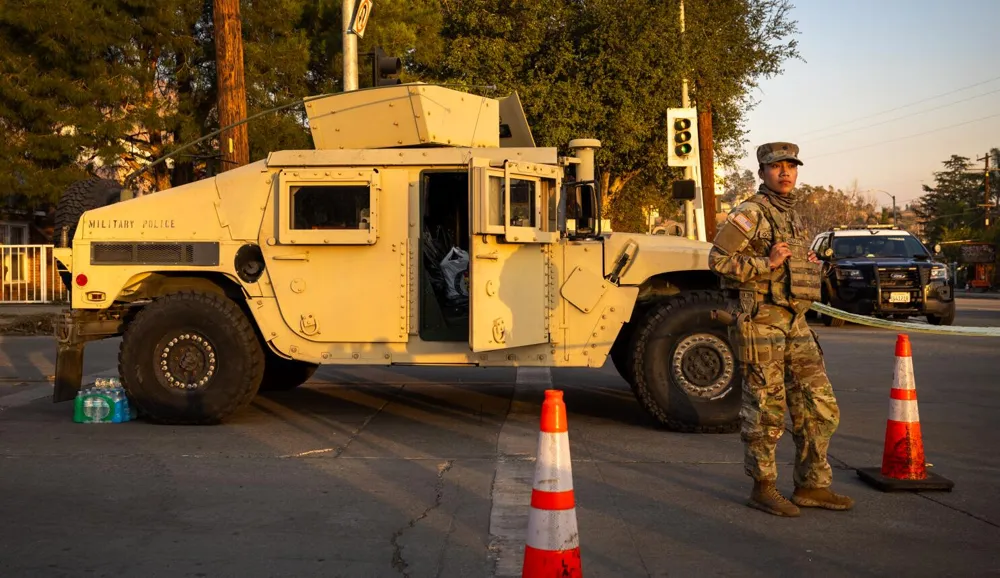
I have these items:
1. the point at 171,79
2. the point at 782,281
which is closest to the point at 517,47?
the point at 171,79

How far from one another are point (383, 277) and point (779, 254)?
339cm

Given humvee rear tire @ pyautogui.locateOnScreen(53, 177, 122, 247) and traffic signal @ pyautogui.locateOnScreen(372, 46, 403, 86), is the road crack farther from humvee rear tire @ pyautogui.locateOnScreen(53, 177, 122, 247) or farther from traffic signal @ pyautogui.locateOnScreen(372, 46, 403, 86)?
traffic signal @ pyautogui.locateOnScreen(372, 46, 403, 86)

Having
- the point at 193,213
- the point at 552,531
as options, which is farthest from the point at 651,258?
the point at 552,531

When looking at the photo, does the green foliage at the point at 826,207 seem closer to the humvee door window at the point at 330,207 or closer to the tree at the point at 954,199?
the tree at the point at 954,199

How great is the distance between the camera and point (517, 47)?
1069 inches

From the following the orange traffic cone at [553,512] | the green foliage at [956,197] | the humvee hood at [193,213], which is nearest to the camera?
the orange traffic cone at [553,512]

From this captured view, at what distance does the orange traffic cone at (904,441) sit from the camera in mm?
6113

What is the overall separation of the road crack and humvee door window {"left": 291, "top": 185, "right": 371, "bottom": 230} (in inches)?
83.0

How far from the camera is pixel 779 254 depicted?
217 inches

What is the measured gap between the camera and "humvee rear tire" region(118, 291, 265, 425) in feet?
26.3

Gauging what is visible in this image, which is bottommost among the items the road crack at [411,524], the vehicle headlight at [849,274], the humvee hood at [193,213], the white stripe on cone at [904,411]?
the road crack at [411,524]

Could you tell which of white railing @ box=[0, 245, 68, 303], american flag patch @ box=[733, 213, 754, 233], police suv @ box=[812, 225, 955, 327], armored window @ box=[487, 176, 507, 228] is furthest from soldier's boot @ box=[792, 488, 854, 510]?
white railing @ box=[0, 245, 68, 303]

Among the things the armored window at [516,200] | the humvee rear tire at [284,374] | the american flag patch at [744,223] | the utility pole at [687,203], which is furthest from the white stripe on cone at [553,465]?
the utility pole at [687,203]

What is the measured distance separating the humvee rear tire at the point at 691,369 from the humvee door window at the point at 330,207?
235 cm
